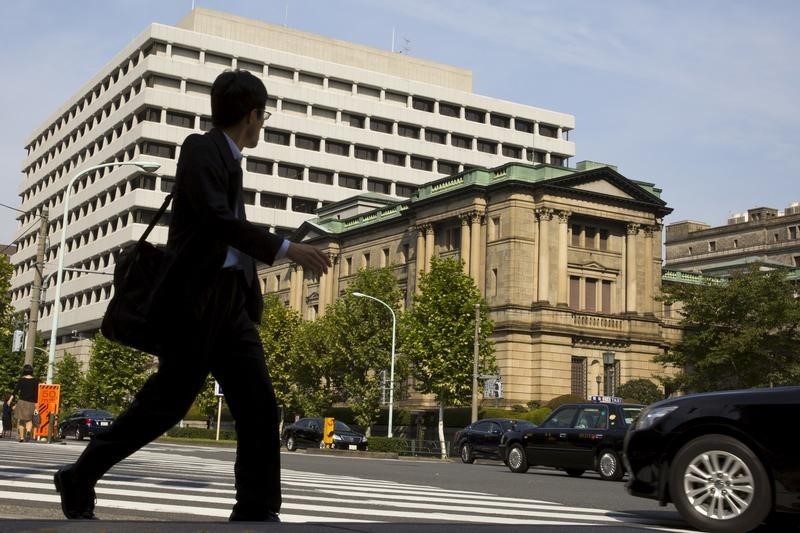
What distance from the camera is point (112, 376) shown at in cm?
7700

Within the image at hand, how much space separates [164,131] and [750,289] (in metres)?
57.4

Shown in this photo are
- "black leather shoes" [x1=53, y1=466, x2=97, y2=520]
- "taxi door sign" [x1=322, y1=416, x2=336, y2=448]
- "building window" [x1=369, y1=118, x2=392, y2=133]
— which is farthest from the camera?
"building window" [x1=369, y1=118, x2=392, y2=133]

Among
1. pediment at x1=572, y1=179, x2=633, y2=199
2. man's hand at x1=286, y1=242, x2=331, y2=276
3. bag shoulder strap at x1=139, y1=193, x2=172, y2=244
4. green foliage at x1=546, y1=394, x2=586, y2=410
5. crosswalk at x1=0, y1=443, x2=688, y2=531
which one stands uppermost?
pediment at x1=572, y1=179, x2=633, y2=199

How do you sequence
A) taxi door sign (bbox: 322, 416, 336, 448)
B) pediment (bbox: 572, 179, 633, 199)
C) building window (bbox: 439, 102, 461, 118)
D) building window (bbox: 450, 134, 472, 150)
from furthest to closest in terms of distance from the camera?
1. building window (bbox: 439, 102, 461, 118)
2. building window (bbox: 450, 134, 472, 150)
3. pediment (bbox: 572, 179, 633, 199)
4. taxi door sign (bbox: 322, 416, 336, 448)

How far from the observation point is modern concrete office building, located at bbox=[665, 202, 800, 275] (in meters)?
113

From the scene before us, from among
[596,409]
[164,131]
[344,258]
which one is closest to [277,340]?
[344,258]

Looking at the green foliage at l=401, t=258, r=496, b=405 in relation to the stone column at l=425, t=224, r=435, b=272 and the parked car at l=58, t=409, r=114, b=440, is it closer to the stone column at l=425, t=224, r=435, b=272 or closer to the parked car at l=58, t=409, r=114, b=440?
the stone column at l=425, t=224, r=435, b=272

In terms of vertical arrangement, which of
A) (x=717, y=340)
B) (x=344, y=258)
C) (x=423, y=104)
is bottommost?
(x=717, y=340)

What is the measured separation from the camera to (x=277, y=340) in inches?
2685

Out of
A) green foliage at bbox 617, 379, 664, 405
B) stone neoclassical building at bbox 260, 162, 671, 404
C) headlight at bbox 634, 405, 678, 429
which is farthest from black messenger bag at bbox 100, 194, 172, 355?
green foliage at bbox 617, 379, 664, 405

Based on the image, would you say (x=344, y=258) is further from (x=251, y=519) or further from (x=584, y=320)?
(x=251, y=519)

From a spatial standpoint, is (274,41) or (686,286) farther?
(274,41)

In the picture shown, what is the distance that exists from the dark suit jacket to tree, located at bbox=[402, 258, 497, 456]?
4782 cm

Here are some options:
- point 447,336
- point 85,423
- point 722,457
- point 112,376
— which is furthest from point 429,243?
point 722,457
